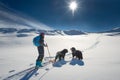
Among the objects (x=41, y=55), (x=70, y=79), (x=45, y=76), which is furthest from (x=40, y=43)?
(x=70, y=79)

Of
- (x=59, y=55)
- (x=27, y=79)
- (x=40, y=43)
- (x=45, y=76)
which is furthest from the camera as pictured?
(x=59, y=55)

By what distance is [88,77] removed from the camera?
274 inches

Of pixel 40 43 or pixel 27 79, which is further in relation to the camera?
pixel 40 43

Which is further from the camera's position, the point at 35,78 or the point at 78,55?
the point at 78,55

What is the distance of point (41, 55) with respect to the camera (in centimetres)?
936

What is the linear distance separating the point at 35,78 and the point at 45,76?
1.62 feet

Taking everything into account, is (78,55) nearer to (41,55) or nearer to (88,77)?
(41,55)

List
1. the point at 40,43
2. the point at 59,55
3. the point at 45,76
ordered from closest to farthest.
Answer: the point at 45,76
the point at 40,43
the point at 59,55

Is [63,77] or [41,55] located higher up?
[41,55]

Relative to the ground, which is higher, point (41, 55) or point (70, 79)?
point (41, 55)

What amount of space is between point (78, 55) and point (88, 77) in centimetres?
488

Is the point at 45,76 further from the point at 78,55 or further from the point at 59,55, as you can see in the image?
the point at 78,55

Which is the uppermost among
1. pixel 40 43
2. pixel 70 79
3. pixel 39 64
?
pixel 40 43

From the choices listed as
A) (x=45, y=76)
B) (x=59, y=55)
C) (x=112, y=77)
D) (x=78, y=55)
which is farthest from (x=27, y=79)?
(x=78, y=55)
